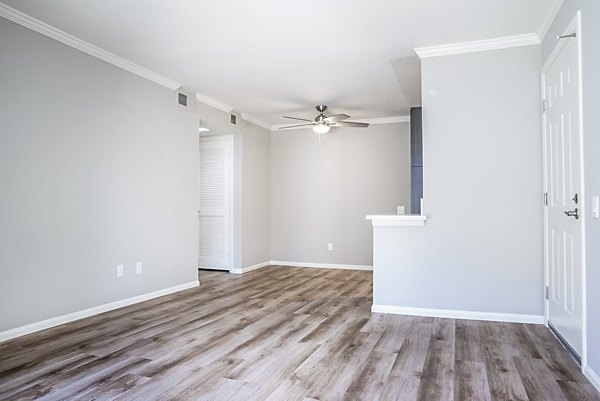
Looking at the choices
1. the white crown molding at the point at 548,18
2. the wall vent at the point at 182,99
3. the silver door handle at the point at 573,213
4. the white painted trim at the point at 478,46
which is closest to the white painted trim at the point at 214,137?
the wall vent at the point at 182,99

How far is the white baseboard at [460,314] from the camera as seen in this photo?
11.2 feet

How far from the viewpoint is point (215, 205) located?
6.53m

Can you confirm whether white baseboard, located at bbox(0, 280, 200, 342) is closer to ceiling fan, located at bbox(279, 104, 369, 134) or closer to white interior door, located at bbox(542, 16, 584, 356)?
ceiling fan, located at bbox(279, 104, 369, 134)

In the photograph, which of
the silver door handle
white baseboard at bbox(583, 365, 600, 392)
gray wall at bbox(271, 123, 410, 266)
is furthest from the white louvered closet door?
→ white baseboard at bbox(583, 365, 600, 392)

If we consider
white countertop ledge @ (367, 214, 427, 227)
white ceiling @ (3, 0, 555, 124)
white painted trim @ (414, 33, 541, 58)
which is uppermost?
white ceiling @ (3, 0, 555, 124)

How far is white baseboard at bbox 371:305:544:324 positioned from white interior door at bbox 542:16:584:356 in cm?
20

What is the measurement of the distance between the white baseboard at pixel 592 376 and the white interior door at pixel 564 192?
0.47 ft

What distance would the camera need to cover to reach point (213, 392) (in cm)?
209

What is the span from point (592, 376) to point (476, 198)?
170 centimetres

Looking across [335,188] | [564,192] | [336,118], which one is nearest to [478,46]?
[564,192]

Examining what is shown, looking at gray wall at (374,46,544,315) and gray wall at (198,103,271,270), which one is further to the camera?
gray wall at (198,103,271,270)

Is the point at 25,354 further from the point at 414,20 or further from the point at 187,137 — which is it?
the point at 414,20

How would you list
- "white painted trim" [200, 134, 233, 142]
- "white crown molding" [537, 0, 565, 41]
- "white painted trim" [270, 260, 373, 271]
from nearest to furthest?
1. "white crown molding" [537, 0, 565, 41]
2. "white painted trim" [200, 134, 233, 142]
3. "white painted trim" [270, 260, 373, 271]

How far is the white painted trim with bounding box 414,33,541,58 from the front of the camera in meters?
3.44
